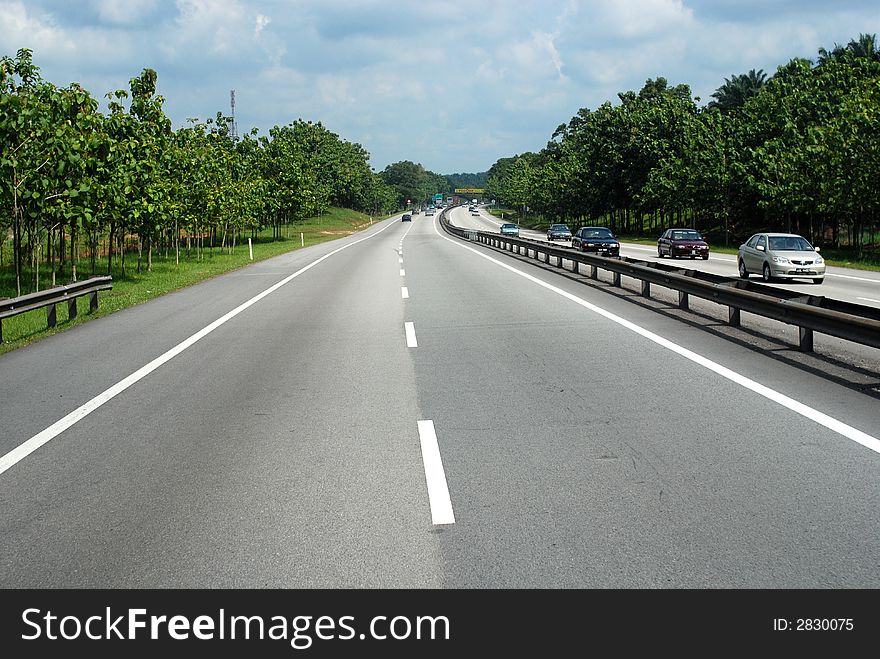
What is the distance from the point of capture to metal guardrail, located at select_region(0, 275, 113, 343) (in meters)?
13.6

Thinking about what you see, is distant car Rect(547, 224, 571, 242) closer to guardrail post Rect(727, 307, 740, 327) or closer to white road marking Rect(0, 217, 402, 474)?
guardrail post Rect(727, 307, 740, 327)

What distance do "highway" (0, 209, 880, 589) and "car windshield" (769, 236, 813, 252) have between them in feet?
49.6

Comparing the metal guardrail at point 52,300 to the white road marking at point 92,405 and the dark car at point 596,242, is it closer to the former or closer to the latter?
the white road marking at point 92,405

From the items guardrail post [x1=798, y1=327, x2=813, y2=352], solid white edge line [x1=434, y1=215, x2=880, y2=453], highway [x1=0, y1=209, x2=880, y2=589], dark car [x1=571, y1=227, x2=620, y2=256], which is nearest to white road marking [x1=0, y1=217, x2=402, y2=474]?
highway [x1=0, y1=209, x2=880, y2=589]

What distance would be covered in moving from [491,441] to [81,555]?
11.1ft

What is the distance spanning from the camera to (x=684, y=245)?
39.9 metres

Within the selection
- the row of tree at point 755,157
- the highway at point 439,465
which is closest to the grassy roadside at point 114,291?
the highway at point 439,465

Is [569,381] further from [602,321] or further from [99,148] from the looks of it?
[99,148]

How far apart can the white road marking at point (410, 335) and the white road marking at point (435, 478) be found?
16.6ft

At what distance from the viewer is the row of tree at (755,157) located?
42000 millimetres

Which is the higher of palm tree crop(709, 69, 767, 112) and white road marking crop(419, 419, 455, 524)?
palm tree crop(709, 69, 767, 112)

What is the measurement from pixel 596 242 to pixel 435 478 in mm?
40452

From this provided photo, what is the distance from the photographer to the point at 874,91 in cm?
4178
